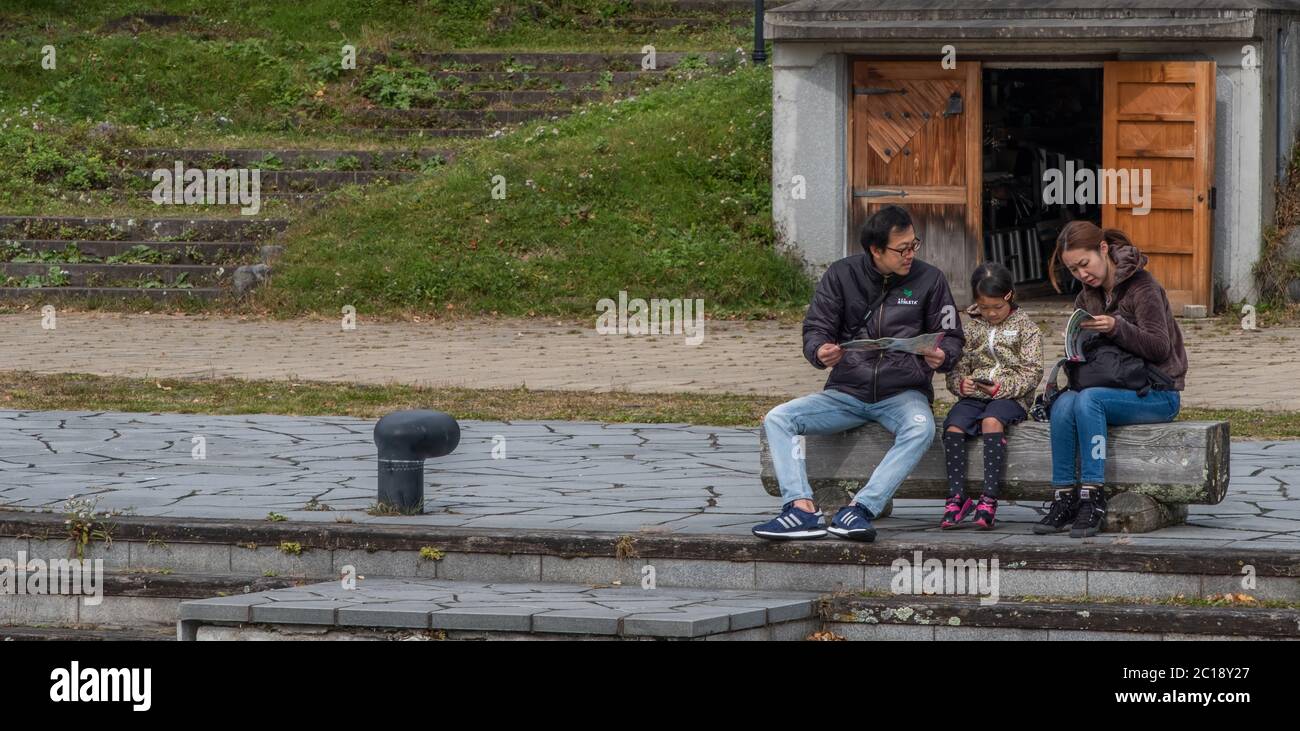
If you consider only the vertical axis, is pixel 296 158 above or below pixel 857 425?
above

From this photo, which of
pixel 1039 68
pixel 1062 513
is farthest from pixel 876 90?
pixel 1062 513

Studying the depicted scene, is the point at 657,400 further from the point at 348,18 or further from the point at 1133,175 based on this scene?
the point at 348,18

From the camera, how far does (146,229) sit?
1953 centimetres

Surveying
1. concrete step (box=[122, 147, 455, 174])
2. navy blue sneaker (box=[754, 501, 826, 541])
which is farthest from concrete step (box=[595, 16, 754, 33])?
navy blue sneaker (box=[754, 501, 826, 541])

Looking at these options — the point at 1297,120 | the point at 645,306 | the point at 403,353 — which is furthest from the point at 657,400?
the point at 1297,120

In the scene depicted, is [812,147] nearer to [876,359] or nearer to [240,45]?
[240,45]

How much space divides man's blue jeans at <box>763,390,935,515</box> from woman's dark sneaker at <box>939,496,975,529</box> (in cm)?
25

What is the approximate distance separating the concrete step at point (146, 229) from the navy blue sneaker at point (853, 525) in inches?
489

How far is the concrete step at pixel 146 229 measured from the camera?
19.5m

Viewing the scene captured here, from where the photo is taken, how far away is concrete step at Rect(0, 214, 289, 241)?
766 inches

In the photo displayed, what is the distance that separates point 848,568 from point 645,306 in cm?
1001

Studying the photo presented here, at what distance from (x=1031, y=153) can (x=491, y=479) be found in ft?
38.3

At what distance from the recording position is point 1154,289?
26.4 ft

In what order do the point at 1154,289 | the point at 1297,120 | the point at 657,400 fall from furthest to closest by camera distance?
the point at 1297,120 → the point at 657,400 → the point at 1154,289
